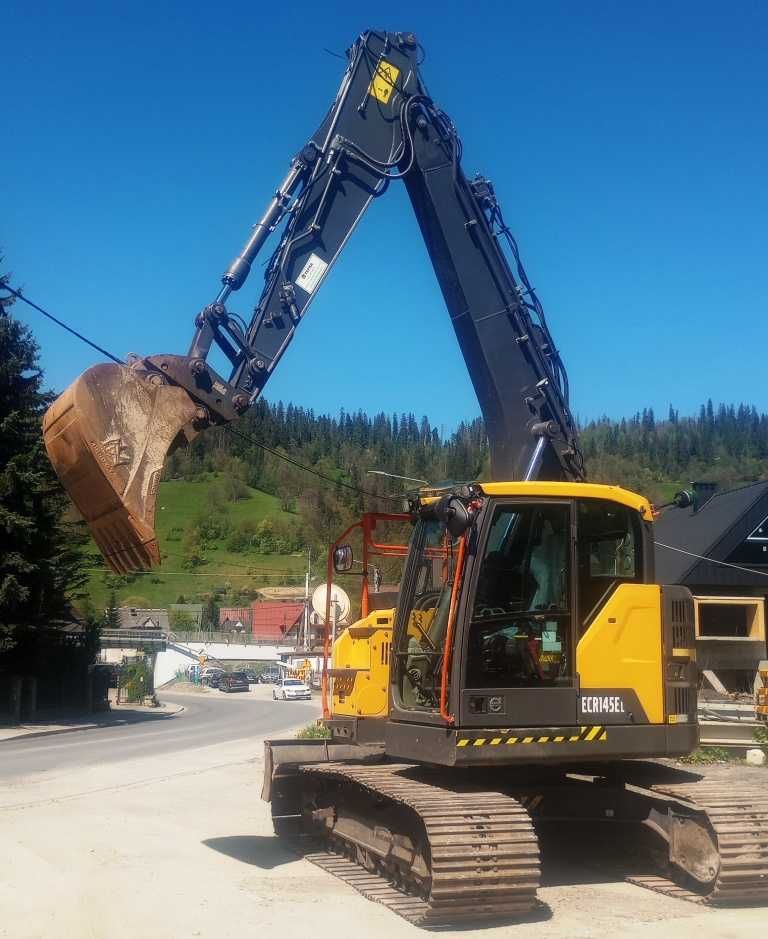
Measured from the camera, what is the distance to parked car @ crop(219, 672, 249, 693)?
219ft

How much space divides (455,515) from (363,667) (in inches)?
101

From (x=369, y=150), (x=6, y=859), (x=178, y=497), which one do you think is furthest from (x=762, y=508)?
(x=178, y=497)

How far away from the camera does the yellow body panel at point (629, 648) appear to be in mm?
8227

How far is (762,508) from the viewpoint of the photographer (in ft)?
77.0

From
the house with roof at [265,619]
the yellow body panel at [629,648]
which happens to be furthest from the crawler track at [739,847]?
the house with roof at [265,619]

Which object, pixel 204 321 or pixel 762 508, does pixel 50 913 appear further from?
pixel 762 508

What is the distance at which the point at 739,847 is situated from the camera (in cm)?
768

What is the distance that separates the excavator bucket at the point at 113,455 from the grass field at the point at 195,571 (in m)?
107

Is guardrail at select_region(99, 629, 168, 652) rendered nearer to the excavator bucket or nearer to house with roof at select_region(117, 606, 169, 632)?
house with roof at select_region(117, 606, 169, 632)

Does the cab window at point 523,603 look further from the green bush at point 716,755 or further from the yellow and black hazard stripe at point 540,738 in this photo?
the green bush at point 716,755

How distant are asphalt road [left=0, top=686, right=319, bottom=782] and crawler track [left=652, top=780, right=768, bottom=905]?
537 inches

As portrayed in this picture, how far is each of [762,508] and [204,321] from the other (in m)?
17.3

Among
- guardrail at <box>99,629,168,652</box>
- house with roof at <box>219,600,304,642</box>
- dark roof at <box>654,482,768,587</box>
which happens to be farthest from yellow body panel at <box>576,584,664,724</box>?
house with roof at <box>219,600,304,642</box>

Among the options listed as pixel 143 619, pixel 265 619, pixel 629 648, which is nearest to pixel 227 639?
pixel 265 619
